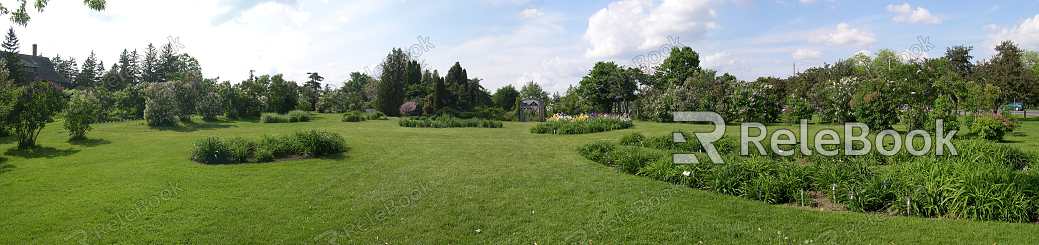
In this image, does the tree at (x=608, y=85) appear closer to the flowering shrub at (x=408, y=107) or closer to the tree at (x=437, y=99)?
the tree at (x=437, y=99)

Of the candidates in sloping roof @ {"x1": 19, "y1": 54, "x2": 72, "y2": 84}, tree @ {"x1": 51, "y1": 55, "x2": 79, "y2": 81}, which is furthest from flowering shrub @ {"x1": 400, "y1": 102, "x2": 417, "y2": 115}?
tree @ {"x1": 51, "y1": 55, "x2": 79, "y2": 81}

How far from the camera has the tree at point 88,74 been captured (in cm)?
4459

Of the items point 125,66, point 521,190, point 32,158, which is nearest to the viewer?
point 521,190

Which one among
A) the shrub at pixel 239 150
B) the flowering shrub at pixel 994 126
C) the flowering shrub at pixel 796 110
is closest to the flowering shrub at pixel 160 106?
the shrub at pixel 239 150

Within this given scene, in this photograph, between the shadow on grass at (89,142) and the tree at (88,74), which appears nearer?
the shadow on grass at (89,142)

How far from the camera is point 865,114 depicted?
12625 millimetres

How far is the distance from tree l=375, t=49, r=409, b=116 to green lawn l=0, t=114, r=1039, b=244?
23288 mm

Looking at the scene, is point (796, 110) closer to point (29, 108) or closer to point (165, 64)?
point (29, 108)

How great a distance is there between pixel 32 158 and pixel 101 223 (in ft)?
18.5

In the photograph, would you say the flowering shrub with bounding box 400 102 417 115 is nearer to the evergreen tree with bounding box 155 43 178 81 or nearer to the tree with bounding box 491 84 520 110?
the tree with bounding box 491 84 520 110

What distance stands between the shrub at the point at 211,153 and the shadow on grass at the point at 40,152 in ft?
8.86

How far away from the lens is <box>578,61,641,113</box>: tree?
24.1 metres

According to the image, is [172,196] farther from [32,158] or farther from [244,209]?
[32,158]

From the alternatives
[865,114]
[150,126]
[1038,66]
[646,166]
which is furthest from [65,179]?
[1038,66]
